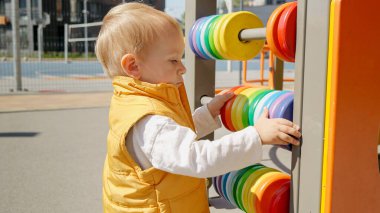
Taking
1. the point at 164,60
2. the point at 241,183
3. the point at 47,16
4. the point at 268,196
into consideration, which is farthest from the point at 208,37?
the point at 47,16

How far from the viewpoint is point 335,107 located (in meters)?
1.11

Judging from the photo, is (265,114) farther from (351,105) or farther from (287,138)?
(351,105)

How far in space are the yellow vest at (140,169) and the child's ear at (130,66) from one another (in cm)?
2

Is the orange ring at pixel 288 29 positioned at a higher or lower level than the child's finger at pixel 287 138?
higher

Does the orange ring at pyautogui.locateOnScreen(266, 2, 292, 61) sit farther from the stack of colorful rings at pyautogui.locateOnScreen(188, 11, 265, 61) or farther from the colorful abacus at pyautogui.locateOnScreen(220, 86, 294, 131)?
the stack of colorful rings at pyautogui.locateOnScreen(188, 11, 265, 61)

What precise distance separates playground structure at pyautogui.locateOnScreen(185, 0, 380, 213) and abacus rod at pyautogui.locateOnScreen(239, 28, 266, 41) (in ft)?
0.93

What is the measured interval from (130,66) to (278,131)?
486 millimetres

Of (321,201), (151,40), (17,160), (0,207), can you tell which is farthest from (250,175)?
(17,160)

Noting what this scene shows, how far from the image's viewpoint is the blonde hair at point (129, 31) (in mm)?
1251

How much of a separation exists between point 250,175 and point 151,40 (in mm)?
596

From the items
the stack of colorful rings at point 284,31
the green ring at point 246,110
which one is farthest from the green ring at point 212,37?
the stack of colorful rings at point 284,31

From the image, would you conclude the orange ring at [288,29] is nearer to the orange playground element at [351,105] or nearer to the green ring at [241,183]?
the orange playground element at [351,105]

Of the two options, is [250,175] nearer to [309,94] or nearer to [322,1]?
[309,94]

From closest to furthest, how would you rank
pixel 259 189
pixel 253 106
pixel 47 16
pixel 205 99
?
pixel 259 189 < pixel 253 106 < pixel 205 99 < pixel 47 16
